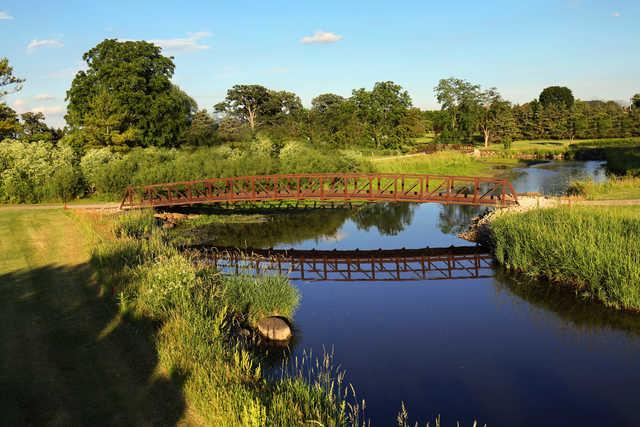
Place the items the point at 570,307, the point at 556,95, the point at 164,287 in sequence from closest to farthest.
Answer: the point at 164,287 → the point at 570,307 → the point at 556,95

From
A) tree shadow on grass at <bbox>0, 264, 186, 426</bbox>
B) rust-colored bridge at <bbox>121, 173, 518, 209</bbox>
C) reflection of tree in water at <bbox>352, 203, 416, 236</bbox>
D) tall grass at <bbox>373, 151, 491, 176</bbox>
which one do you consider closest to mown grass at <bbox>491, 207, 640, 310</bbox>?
rust-colored bridge at <bbox>121, 173, 518, 209</bbox>

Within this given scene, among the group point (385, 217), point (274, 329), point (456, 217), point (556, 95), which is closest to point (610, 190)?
point (456, 217)

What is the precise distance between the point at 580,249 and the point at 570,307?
2.02 m

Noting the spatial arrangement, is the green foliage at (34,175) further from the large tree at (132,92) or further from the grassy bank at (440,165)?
the grassy bank at (440,165)

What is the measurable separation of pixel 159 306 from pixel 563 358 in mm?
9993

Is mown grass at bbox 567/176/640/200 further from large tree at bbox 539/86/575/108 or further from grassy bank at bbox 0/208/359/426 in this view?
large tree at bbox 539/86/575/108

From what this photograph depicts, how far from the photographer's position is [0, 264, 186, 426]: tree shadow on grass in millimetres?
8078

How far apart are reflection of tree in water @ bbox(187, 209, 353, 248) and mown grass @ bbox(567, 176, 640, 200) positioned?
547 inches

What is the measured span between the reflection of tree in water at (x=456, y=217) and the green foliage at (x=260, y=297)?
14.0 m

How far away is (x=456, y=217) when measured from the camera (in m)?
30.9

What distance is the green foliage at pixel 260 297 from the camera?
46.1ft

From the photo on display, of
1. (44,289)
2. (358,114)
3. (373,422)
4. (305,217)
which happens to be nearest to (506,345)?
(373,422)

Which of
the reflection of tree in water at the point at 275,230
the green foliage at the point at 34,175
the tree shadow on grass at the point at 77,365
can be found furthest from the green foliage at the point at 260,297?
the green foliage at the point at 34,175

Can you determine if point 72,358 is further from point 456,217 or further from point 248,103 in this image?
point 248,103
